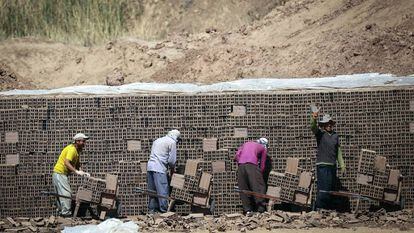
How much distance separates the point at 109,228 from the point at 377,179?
417cm

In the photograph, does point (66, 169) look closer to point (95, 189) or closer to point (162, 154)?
point (95, 189)

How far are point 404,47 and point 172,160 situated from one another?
6389 mm

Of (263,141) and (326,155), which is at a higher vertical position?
(263,141)

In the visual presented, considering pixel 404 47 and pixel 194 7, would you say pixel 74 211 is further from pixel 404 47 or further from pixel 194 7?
pixel 194 7

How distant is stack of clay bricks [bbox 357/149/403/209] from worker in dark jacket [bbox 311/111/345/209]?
33 cm

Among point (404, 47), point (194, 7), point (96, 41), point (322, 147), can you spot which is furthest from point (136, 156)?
point (194, 7)

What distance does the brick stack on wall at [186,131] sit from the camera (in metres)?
17.3

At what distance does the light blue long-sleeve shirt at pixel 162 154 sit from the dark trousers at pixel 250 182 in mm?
1044

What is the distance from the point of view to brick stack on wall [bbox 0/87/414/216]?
56.6ft

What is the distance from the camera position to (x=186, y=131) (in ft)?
57.2

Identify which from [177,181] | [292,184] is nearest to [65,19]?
[177,181]

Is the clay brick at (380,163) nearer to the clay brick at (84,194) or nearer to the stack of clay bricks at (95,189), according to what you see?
the stack of clay bricks at (95,189)

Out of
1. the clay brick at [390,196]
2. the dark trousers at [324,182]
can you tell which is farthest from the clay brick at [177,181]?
the clay brick at [390,196]

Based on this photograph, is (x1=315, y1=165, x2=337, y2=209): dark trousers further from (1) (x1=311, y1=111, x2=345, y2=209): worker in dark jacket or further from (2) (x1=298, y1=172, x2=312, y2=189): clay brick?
(2) (x1=298, y1=172, x2=312, y2=189): clay brick
